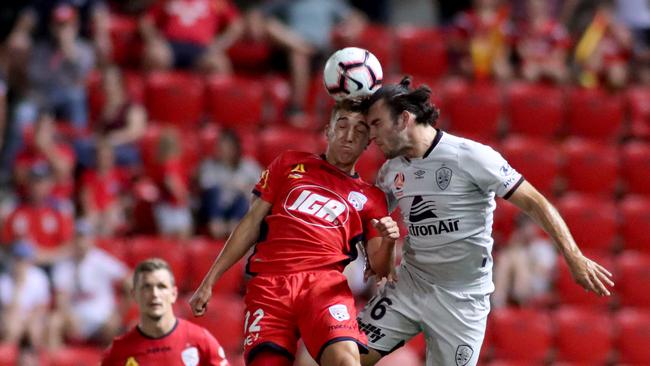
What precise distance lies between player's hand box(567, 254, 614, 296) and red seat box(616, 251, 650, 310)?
18.7ft

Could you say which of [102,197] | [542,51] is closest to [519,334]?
[102,197]

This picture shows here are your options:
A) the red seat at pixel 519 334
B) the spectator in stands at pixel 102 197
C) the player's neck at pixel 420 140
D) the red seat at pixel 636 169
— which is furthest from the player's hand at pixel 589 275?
the red seat at pixel 636 169

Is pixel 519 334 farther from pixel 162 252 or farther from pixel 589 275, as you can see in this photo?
pixel 589 275

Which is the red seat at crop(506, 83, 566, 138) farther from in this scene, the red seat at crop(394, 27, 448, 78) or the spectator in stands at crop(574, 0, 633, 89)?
the red seat at crop(394, 27, 448, 78)

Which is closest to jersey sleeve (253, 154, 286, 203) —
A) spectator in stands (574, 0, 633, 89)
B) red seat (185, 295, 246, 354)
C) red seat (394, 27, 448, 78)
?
red seat (185, 295, 246, 354)

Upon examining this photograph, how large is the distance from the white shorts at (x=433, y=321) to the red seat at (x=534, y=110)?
6.51 m

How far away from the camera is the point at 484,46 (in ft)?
43.5

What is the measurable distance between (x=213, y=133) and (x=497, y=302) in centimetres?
313

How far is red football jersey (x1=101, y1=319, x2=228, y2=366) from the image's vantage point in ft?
21.7

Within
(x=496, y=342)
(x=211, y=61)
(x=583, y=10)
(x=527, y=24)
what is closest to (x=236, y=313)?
(x=496, y=342)

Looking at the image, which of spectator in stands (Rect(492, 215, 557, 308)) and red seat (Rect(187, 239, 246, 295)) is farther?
spectator in stands (Rect(492, 215, 557, 308))

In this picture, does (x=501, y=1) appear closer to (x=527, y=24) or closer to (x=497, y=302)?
(x=527, y=24)

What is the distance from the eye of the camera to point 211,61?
12.6m

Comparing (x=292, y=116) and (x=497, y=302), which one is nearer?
(x=497, y=302)
